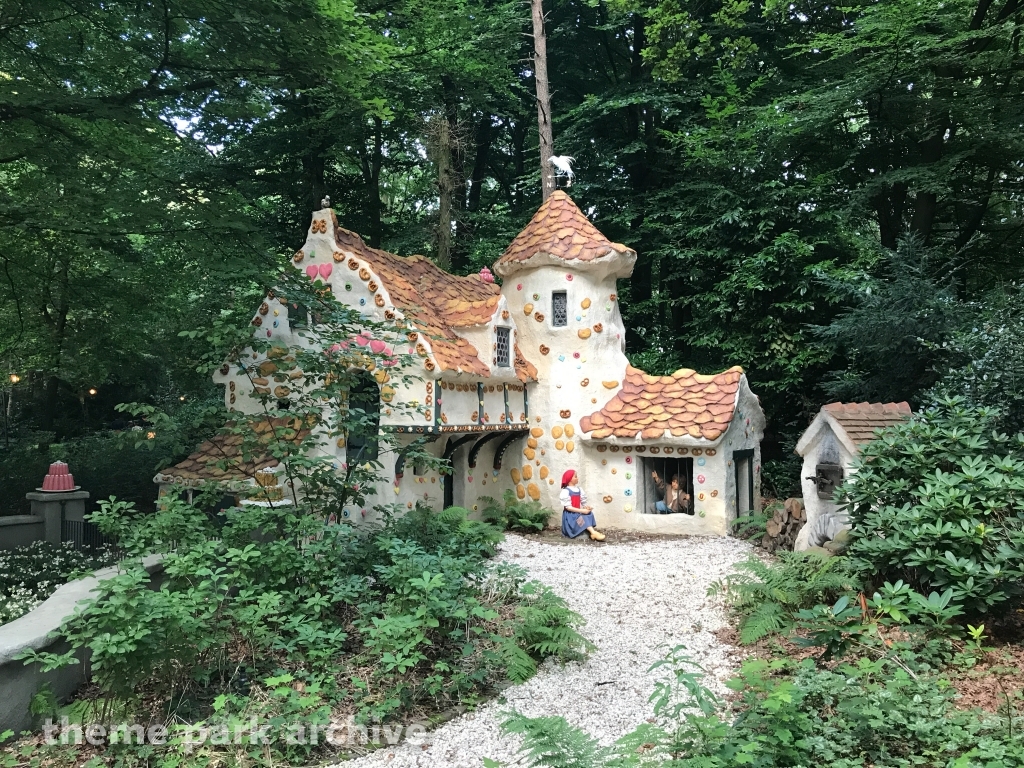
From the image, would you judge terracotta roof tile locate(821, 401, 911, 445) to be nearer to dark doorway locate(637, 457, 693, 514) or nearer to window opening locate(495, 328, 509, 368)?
dark doorway locate(637, 457, 693, 514)

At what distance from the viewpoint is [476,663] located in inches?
244

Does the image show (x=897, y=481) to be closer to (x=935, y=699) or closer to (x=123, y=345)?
(x=935, y=699)

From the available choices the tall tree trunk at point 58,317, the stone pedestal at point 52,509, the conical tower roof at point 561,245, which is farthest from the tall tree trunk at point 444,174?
the stone pedestal at point 52,509

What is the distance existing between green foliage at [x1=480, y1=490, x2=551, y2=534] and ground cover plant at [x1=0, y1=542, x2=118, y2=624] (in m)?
6.10

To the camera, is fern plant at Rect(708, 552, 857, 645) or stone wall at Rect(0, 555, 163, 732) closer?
stone wall at Rect(0, 555, 163, 732)

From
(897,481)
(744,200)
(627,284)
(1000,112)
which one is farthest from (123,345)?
(1000,112)

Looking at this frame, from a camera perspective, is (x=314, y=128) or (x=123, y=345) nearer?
(x=123, y=345)

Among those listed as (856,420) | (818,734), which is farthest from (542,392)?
(818,734)

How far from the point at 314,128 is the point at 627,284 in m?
9.66

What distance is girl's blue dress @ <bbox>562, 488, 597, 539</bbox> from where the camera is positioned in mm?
11922

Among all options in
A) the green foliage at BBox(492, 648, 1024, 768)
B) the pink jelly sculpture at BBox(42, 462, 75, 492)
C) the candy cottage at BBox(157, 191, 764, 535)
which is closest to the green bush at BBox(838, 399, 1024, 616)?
the green foliage at BBox(492, 648, 1024, 768)

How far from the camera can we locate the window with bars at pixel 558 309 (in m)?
13.2

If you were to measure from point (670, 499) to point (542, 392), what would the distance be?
3149 mm

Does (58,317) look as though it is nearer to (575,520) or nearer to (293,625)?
(575,520)
